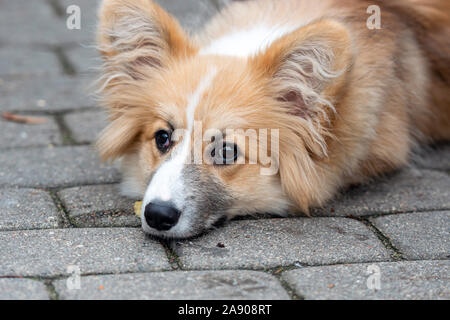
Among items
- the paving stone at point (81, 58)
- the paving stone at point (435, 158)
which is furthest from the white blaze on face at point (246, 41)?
the paving stone at point (81, 58)

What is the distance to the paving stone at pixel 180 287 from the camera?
110 inches

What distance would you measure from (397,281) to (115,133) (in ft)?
5.91

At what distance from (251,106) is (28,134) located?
6.51 ft

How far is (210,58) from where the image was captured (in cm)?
378

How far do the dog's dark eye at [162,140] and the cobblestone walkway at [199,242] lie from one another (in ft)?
1.31

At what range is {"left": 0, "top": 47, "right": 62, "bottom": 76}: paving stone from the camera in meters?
6.02

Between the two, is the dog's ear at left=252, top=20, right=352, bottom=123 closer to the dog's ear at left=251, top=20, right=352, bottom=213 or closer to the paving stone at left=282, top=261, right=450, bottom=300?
the dog's ear at left=251, top=20, right=352, bottom=213

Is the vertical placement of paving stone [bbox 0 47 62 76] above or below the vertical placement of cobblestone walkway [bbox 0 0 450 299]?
above

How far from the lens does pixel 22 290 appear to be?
9.15 ft

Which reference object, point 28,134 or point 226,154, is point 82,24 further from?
point 226,154

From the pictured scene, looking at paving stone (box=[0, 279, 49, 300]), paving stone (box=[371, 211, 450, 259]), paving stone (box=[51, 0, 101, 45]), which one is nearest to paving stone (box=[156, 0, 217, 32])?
paving stone (box=[51, 0, 101, 45])

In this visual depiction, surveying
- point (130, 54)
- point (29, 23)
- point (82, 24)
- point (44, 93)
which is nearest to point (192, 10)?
point (82, 24)

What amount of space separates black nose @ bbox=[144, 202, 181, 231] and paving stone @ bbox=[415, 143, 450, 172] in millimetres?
2006

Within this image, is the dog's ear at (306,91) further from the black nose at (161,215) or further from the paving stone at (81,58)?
the paving stone at (81,58)
